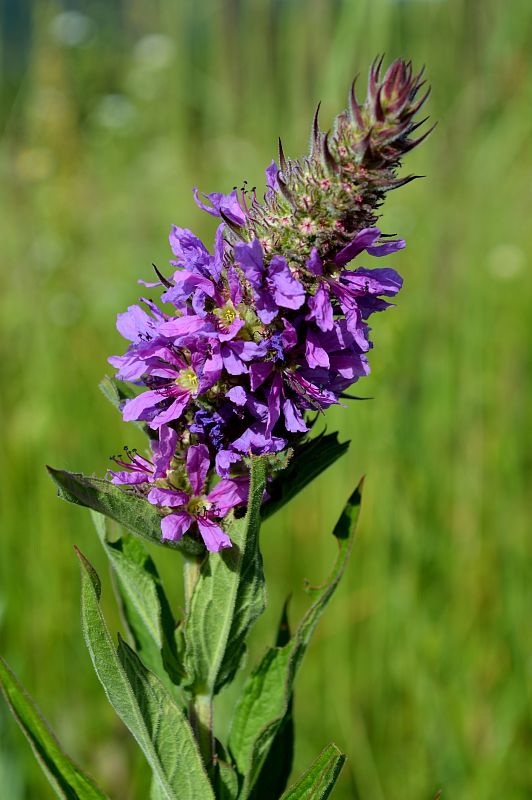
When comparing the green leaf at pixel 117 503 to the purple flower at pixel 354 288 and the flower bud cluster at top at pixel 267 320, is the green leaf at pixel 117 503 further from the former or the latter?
the purple flower at pixel 354 288

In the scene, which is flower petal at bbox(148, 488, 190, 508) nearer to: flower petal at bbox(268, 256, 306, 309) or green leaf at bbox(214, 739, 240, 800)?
flower petal at bbox(268, 256, 306, 309)

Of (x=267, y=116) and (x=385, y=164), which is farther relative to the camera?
(x=267, y=116)

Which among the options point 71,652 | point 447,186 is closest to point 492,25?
point 447,186

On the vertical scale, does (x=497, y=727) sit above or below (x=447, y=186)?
below

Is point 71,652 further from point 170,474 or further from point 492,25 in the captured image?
point 492,25

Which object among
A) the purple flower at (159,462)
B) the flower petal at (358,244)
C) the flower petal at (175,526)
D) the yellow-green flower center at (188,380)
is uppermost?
the flower petal at (358,244)

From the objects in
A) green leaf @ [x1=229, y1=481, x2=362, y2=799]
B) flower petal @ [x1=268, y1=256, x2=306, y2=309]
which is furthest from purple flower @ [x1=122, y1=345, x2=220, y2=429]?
green leaf @ [x1=229, y1=481, x2=362, y2=799]

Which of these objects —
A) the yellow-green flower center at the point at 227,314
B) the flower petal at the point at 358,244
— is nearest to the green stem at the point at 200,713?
the yellow-green flower center at the point at 227,314

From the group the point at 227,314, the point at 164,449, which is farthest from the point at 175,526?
the point at 227,314
